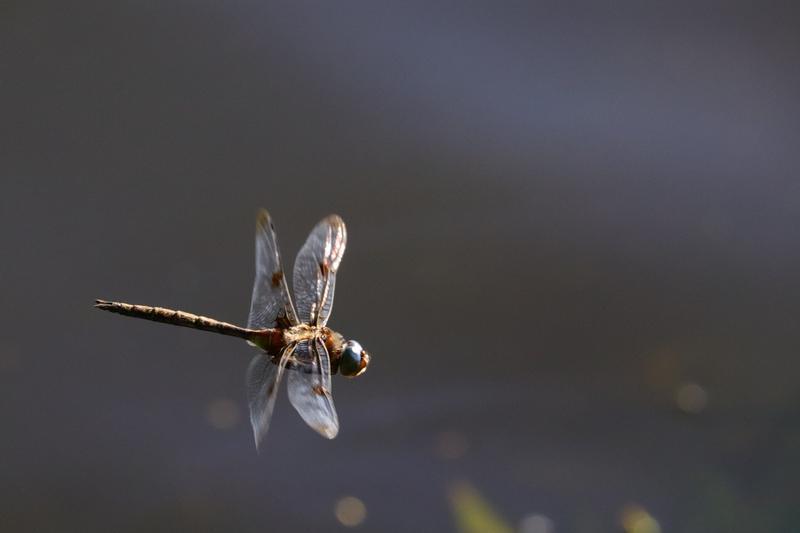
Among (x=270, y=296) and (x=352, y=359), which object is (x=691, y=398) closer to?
(x=352, y=359)

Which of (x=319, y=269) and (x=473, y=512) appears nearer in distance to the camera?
(x=319, y=269)

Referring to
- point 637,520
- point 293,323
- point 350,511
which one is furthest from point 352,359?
point 637,520

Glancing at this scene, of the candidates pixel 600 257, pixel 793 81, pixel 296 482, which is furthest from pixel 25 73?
pixel 793 81

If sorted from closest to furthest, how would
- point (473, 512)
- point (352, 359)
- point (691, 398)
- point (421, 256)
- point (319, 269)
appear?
point (352, 359), point (319, 269), point (473, 512), point (691, 398), point (421, 256)

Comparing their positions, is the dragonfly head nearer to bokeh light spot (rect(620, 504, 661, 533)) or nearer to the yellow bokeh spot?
the yellow bokeh spot

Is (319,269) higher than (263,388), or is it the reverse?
(319,269)

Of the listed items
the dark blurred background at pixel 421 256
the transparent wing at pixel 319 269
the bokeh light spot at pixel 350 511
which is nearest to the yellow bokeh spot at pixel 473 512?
the dark blurred background at pixel 421 256
